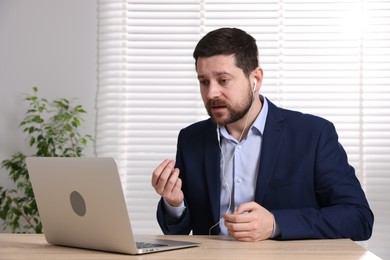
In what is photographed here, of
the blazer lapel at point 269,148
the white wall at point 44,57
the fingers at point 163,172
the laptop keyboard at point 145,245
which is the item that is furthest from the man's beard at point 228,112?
the white wall at point 44,57

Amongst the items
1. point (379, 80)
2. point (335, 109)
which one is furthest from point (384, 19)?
point (335, 109)

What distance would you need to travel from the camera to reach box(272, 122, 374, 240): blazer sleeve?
7.06 ft

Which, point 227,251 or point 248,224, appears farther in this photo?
point 248,224

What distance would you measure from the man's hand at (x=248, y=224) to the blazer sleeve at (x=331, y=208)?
0.06 meters

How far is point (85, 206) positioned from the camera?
6.14ft

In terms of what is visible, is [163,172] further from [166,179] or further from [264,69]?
[264,69]

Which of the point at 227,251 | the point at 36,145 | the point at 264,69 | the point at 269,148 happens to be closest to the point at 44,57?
the point at 36,145

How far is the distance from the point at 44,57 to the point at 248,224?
263 centimetres

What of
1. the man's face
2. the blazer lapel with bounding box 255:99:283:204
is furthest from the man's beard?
the blazer lapel with bounding box 255:99:283:204

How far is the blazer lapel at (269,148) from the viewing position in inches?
97.2

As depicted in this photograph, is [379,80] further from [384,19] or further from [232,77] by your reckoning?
[232,77]

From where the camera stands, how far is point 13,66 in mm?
4328

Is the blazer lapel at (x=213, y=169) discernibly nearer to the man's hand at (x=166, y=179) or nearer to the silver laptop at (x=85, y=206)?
the man's hand at (x=166, y=179)

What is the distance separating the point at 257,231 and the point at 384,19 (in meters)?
2.53
